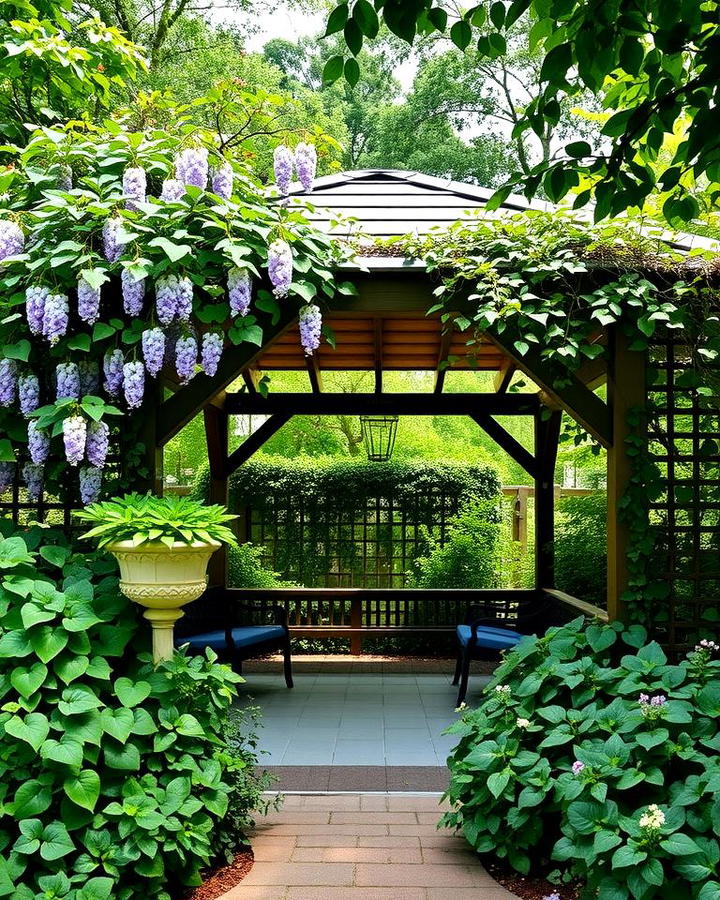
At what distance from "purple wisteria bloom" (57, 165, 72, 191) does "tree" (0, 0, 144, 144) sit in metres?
1.05

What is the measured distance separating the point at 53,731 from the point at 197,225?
2.28m

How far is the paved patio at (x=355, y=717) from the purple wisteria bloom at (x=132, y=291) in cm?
226

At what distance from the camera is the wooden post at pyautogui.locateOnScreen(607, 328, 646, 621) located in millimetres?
4086

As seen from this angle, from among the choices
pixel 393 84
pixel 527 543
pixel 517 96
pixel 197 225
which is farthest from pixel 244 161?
pixel 393 84

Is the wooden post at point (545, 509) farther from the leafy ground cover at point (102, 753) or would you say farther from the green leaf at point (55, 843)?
the green leaf at point (55, 843)

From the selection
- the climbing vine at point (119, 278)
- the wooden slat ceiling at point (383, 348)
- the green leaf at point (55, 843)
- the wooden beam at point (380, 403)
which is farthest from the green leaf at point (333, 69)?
the wooden beam at point (380, 403)

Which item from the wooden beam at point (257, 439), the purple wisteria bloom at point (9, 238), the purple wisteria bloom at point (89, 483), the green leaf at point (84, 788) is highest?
the purple wisteria bloom at point (9, 238)

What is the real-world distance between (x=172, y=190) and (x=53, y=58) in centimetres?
195

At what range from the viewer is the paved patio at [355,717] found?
466 cm

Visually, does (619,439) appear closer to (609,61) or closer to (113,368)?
(609,61)

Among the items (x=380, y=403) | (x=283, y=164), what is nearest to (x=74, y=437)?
(x=283, y=164)

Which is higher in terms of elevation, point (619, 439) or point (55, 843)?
point (619, 439)

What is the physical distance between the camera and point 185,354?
12.7 feet

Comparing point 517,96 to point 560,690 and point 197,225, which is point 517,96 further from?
point 560,690
